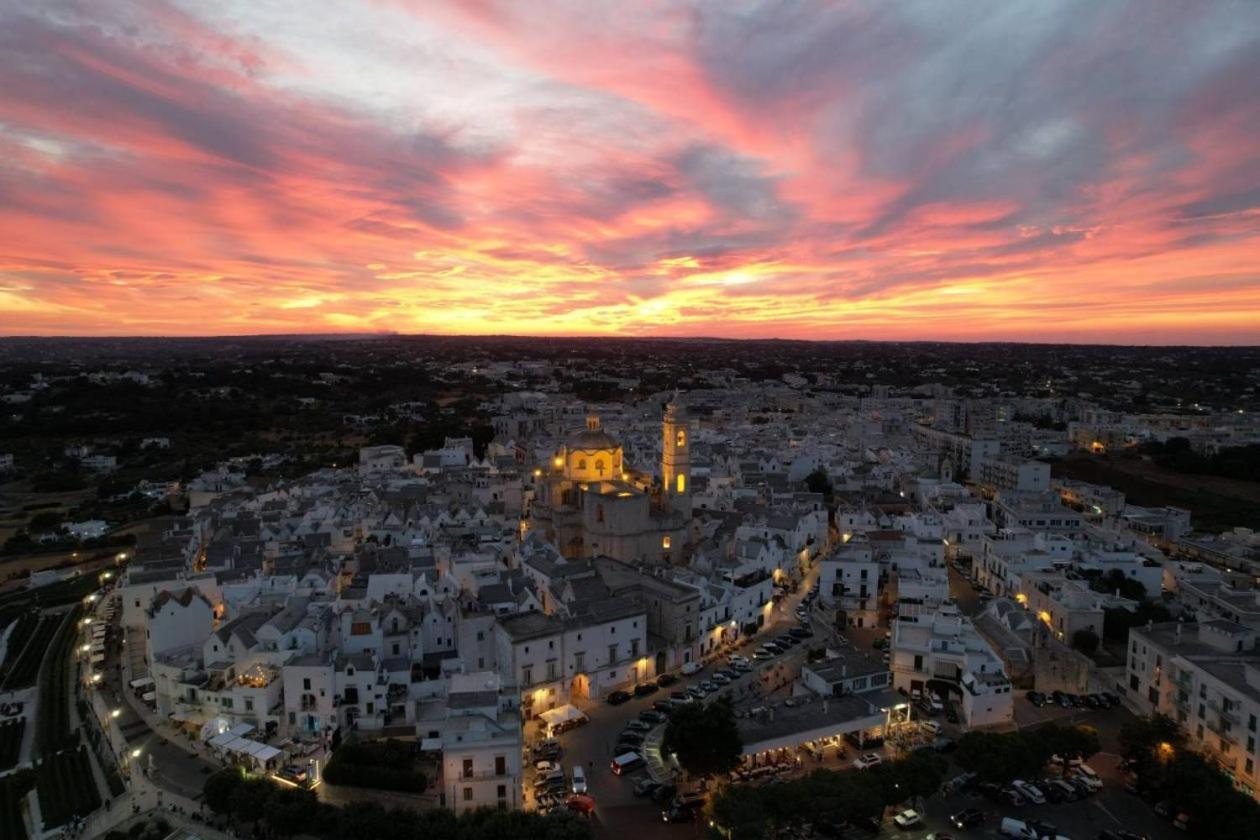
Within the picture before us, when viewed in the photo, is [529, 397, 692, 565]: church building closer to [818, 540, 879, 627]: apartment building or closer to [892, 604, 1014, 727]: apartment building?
[818, 540, 879, 627]: apartment building

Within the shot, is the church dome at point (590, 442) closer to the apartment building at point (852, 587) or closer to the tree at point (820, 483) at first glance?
the apartment building at point (852, 587)

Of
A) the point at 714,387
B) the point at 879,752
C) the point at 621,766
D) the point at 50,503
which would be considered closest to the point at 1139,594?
the point at 879,752

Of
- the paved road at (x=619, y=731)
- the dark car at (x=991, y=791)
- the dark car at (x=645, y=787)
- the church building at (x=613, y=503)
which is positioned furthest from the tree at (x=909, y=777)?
the church building at (x=613, y=503)

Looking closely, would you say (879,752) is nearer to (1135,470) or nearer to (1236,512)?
(1236,512)

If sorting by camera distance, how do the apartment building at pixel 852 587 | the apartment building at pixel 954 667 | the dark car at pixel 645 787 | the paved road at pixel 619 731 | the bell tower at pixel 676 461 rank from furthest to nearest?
the bell tower at pixel 676 461 → the apartment building at pixel 852 587 → the apartment building at pixel 954 667 → the dark car at pixel 645 787 → the paved road at pixel 619 731

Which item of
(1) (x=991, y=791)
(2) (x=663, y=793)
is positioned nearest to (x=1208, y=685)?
(1) (x=991, y=791)

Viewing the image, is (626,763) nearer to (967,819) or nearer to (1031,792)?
(967,819)
